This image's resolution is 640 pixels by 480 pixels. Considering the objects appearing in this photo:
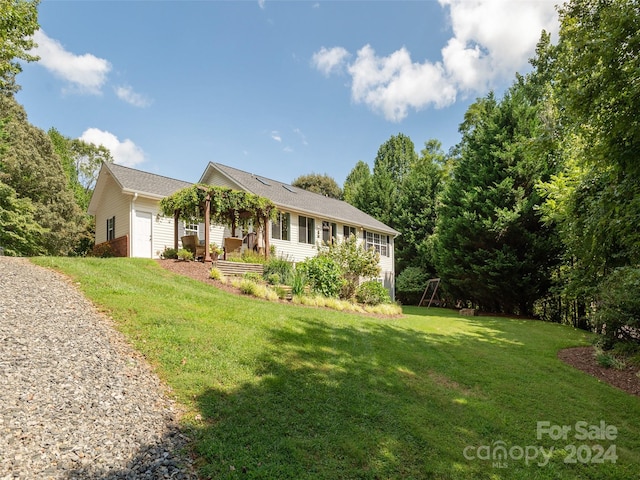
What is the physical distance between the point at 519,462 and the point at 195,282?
884 cm

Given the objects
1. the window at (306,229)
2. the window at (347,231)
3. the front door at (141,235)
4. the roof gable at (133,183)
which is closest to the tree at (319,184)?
the window at (347,231)

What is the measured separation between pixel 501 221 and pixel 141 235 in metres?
15.8

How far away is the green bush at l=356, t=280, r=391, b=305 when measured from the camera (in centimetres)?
1280

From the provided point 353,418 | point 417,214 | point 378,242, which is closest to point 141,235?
point 353,418

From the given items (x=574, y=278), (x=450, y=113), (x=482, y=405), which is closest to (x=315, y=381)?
(x=482, y=405)

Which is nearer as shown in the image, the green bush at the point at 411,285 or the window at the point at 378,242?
the window at the point at 378,242

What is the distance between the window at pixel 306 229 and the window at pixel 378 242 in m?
4.75

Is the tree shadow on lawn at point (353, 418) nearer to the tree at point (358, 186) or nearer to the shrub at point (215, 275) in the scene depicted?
the shrub at point (215, 275)

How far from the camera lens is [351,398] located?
166 inches

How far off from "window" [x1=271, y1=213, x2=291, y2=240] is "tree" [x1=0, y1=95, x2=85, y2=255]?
44.0 feet

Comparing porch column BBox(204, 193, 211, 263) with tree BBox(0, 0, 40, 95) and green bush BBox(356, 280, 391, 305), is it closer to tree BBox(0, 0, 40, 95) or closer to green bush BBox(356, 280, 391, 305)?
green bush BBox(356, 280, 391, 305)

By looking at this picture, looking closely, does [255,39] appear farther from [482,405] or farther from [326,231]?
[482,405]

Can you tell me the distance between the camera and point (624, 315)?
8102 millimetres

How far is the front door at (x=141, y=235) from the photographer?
14.1m
